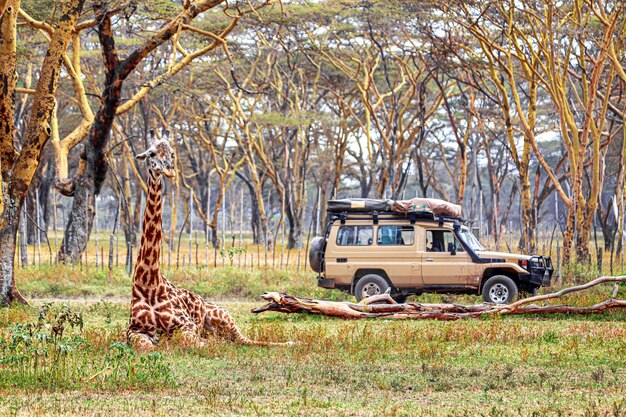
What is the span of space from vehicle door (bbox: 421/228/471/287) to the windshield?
15cm

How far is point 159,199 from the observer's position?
1058cm

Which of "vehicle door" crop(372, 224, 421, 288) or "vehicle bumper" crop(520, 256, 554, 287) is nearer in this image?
"vehicle bumper" crop(520, 256, 554, 287)

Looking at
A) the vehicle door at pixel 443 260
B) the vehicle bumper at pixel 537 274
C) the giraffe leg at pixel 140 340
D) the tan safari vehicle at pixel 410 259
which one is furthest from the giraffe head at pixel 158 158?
the vehicle bumper at pixel 537 274

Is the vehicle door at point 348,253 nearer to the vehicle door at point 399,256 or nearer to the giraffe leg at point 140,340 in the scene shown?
the vehicle door at point 399,256

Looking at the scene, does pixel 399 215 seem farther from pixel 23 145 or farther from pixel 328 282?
pixel 23 145

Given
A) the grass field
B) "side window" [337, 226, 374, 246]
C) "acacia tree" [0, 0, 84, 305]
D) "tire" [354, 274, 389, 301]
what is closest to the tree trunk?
"acacia tree" [0, 0, 84, 305]

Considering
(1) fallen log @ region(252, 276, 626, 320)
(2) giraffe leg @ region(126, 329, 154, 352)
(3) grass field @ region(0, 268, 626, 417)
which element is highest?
(1) fallen log @ region(252, 276, 626, 320)

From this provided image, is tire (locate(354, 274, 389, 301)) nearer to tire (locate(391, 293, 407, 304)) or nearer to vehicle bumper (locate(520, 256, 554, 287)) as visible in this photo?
tire (locate(391, 293, 407, 304))

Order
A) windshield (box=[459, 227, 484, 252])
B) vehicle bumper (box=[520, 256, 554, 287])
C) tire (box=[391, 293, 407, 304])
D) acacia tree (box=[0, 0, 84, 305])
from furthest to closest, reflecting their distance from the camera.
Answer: tire (box=[391, 293, 407, 304]) < windshield (box=[459, 227, 484, 252]) < vehicle bumper (box=[520, 256, 554, 287]) < acacia tree (box=[0, 0, 84, 305])

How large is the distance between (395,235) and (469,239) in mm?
1298

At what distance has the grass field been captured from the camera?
7547 millimetres

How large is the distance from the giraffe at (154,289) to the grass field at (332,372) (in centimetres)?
22

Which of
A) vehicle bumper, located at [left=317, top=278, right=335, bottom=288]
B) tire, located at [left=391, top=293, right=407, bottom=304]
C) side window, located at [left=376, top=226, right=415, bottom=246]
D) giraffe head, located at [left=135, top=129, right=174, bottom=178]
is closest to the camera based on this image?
giraffe head, located at [left=135, top=129, right=174, bottom=178]

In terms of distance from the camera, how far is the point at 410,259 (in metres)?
16.8
